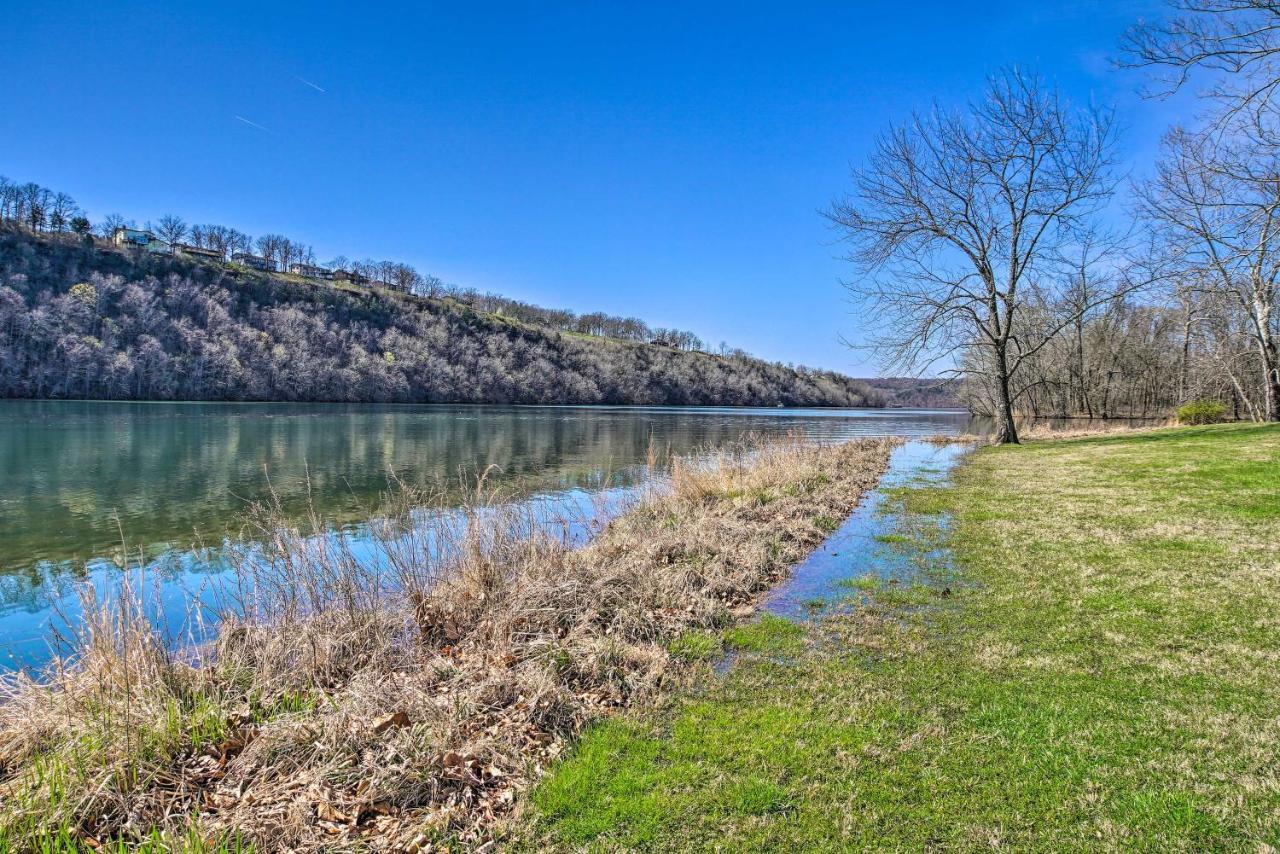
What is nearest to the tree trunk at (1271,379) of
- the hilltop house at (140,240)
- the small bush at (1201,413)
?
the small bush at (1201,413)

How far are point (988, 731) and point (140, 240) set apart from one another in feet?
450

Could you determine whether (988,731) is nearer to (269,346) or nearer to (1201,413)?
(1201,413)

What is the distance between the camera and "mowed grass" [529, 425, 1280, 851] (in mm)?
2980

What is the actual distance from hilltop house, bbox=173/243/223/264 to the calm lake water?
84346 mm

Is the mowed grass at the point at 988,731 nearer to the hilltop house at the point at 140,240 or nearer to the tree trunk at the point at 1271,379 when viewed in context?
the tree trunk at the point at 1271,379

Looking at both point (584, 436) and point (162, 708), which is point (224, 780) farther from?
point (584, 436)

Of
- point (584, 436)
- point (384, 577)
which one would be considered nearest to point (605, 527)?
point (384, 577)

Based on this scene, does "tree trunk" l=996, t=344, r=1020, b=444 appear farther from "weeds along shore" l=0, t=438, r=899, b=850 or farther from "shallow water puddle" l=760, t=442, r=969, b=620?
"weeds along shore" l=0, t=438, r=899, b=850

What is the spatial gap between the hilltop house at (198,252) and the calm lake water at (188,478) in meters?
84.3

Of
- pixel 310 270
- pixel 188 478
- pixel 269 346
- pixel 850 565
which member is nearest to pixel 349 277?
pixel 310 270

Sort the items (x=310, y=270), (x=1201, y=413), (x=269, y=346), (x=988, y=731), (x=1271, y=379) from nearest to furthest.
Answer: (x=988, y=731)
(x=1271, y=379)
(x=1201, y=413)
(x=269, y=346)
(x=310, y=270)

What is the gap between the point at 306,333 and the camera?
90.9 meters

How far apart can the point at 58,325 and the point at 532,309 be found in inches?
4288

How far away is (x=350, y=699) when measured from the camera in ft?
13.4
